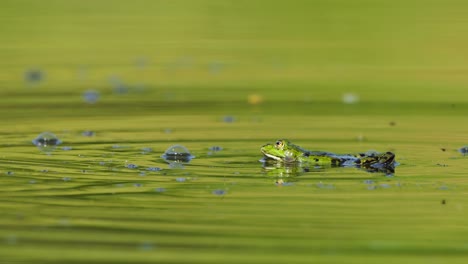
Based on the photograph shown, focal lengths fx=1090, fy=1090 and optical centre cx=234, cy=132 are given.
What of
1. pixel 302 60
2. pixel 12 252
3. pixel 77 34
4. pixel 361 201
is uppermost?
pixel 77 34

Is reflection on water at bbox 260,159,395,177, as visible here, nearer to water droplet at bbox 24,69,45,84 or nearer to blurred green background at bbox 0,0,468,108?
blurred green background at bbox 0,0,468,108

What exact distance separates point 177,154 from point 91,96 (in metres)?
4.53

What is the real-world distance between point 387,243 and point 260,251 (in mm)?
673

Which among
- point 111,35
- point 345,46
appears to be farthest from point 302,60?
point 111,35

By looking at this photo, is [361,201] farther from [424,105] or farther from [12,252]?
[424,105]

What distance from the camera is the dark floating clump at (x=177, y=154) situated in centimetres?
809

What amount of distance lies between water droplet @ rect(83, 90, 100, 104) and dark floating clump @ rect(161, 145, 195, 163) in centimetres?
404

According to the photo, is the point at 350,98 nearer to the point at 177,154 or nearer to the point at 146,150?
the point at 146,150

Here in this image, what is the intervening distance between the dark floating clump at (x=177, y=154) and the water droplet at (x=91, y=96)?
4.04 meters

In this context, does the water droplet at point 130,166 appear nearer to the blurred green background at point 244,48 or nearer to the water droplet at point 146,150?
the water droplet at point 146,150

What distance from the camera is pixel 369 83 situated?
13680 millimetres

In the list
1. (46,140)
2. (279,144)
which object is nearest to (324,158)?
(279,144)

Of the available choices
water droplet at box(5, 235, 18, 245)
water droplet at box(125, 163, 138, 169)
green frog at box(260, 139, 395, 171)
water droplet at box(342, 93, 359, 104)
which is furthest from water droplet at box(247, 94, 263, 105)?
water droplet at box(5, 235, 18, 245)

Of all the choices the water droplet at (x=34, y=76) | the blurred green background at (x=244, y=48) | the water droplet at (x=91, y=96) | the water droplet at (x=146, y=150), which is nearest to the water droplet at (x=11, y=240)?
the water droplet at (x=146, y=150)
